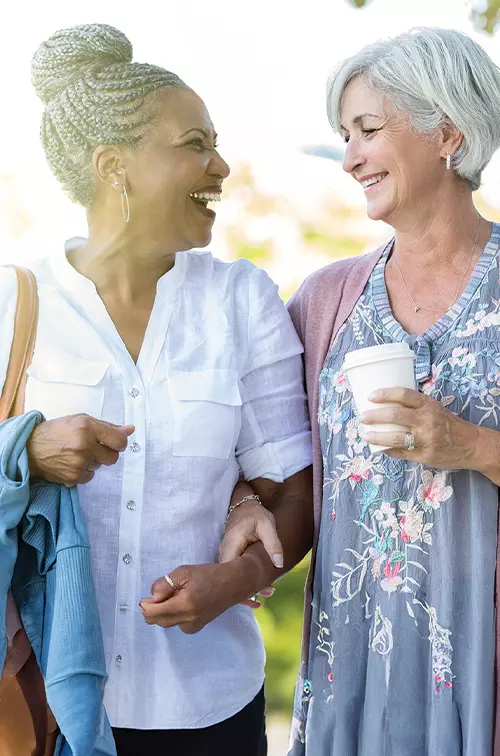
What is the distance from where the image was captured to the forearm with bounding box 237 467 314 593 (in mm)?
1836

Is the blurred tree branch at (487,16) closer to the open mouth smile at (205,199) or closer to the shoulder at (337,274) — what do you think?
the shoulder at (337,274)

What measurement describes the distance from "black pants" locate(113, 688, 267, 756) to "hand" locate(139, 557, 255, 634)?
240mm

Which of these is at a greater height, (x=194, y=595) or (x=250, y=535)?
(x=250, y=535)

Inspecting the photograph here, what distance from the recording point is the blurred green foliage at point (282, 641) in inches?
141

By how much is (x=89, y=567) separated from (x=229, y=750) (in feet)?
1.53

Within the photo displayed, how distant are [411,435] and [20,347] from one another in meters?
0.72

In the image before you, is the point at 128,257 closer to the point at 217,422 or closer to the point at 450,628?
the point at 217,422

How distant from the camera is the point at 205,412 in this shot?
5.67ft

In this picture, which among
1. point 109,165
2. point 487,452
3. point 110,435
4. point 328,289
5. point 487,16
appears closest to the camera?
point 110,435

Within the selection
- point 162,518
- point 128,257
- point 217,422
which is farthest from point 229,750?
point 128,257

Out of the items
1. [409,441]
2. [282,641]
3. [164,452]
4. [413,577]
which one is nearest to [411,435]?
[409,441]

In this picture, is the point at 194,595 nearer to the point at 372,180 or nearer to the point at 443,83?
the point at 372,180

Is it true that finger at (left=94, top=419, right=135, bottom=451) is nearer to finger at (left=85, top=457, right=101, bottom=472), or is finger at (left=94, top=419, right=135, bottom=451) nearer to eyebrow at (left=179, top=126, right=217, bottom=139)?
finger at (left=85, top=457, right=101, bottom=472)

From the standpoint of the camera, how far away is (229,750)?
1.70m
